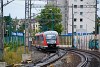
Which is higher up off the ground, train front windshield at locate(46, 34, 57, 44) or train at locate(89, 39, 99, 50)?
train front windshield at locate(46, 34, 57, 44)

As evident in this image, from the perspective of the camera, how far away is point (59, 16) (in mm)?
102688

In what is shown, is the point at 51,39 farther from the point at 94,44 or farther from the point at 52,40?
the point at 94,44

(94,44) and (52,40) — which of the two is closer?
(52,40)

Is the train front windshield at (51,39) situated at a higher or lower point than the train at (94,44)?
higher

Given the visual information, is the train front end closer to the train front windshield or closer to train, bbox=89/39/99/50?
the train front windshield

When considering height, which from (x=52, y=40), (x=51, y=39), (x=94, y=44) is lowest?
(x=94, y=44)

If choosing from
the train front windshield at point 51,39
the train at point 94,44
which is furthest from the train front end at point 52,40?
the train at point 94,44

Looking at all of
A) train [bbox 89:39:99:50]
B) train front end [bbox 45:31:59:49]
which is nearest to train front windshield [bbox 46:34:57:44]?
train front end [bbox 45:31:59:49]

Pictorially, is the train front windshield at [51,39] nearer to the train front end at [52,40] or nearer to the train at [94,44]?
the train front end at [52,40]

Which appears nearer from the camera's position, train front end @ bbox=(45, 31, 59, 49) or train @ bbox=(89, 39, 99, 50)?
train front end @ bbox=(45, 31, 59, 49)

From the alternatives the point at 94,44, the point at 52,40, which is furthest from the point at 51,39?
the point at 94,44

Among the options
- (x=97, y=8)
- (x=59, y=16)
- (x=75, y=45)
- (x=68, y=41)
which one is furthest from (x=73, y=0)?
(x=97, y=8)

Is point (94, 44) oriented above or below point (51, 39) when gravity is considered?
below

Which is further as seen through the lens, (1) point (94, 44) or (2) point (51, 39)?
(1) point (94, 44)
